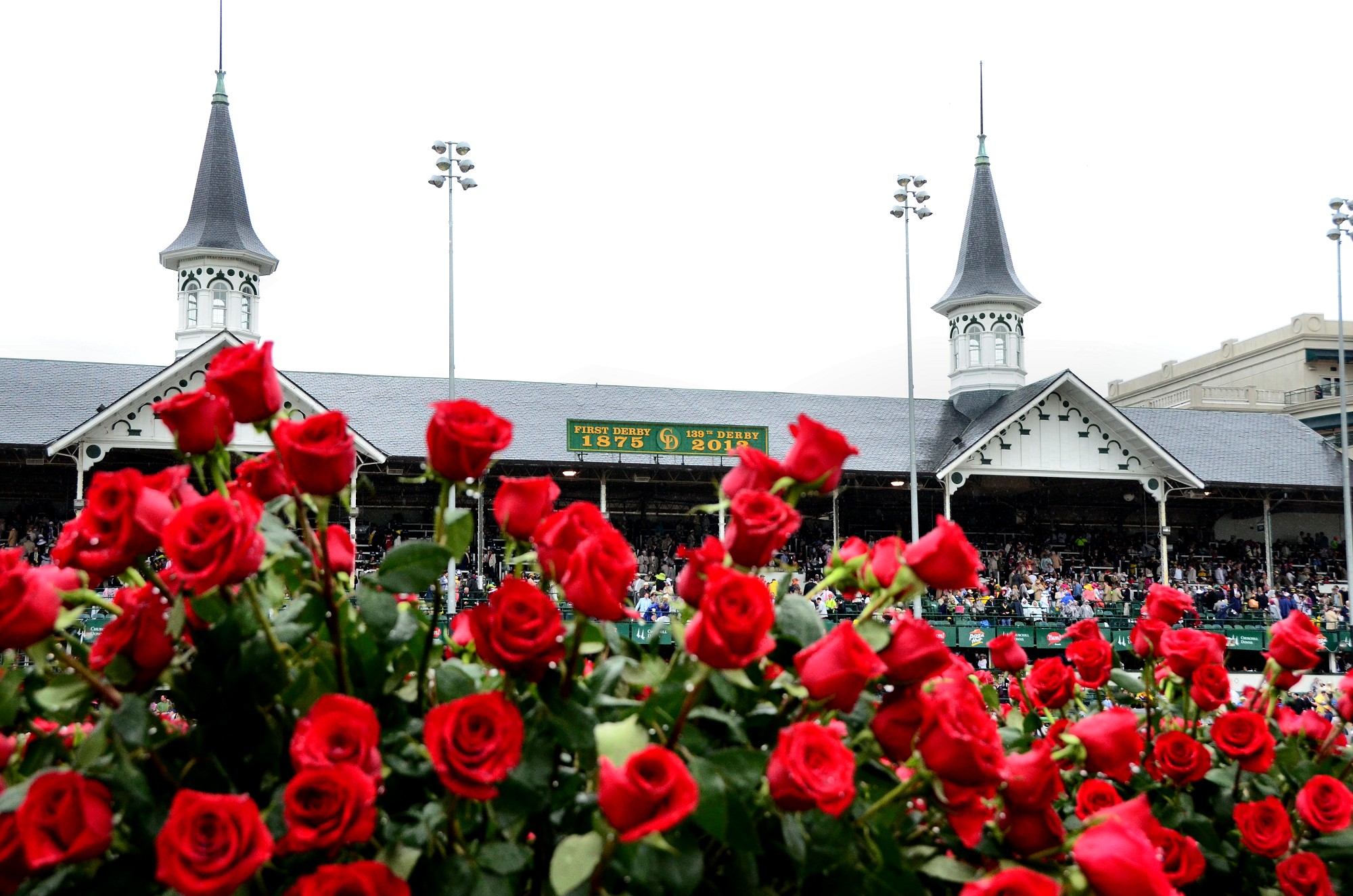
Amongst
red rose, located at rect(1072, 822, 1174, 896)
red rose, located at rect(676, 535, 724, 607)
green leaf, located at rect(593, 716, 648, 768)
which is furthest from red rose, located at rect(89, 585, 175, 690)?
red rose, located at rect(1072, 822, 1174, 896)

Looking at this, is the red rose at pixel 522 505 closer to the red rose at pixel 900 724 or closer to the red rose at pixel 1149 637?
the red rose at pixel 900 724

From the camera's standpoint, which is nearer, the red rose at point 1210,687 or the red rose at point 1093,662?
the red rose at point 1210,687

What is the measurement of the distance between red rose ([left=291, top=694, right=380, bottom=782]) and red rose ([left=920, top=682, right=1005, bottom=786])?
0.86 m

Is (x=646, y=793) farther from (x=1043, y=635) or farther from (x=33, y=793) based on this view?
(x=1043, y=635)

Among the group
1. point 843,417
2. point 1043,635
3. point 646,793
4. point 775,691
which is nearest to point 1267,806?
point 775,691

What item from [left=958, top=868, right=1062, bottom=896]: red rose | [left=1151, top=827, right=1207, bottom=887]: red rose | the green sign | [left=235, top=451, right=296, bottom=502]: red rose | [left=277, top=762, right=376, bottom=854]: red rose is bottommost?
[left=1151, top=827, right=1207, bottom=887]: red rose

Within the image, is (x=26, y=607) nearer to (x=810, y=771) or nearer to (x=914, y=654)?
(x=810, y=771)

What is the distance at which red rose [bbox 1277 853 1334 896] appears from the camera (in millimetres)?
2381

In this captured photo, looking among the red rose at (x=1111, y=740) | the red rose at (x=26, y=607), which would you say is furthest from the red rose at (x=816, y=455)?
the red rose at (x=26, y=607)

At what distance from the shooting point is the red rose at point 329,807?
147 cm

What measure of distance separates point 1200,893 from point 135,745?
243 cm

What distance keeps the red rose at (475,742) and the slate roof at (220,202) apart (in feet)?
109

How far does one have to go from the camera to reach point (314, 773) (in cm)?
149

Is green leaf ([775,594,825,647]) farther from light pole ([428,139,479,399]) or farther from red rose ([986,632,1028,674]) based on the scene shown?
light pole ([428,139,479,399])
